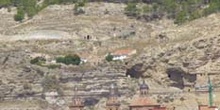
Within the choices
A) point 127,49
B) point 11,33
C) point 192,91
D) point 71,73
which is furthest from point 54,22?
point 192,91

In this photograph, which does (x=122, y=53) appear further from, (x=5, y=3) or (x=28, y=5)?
(x=5, y=3)

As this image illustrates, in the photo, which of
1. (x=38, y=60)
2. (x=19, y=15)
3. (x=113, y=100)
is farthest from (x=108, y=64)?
(x=19, y=15)

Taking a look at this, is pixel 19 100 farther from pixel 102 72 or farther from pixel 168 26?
pixel 168 26

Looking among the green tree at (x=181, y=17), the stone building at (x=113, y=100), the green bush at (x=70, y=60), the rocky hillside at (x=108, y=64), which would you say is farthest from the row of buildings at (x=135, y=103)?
the green tree at (x=181, y=17)

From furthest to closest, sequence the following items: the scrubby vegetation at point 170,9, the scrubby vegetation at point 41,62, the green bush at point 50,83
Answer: the scrubby vegetation at point 170,9 → the scrubby vegetation at point 41,62 → the green bush at point 50,83

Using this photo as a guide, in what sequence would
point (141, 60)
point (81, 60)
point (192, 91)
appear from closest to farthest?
point (192, 91) < point (141, 60) < point (81, 60)

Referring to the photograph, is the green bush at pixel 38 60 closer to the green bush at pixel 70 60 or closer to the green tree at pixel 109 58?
the green bush at pixel 70 60

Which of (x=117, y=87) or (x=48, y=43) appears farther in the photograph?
(x=48, y=43)
